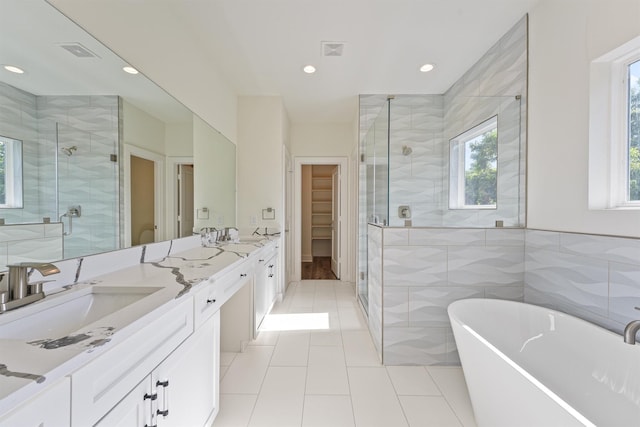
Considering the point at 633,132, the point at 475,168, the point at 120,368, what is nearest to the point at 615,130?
the point at 633,132

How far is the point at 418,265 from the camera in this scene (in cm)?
213

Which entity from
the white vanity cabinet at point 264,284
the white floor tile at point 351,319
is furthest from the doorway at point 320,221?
the white vanity cabinet at point 264,284

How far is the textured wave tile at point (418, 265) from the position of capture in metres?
2.12

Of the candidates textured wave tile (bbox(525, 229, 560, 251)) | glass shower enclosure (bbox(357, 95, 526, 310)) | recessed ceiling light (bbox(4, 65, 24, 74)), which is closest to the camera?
recessed ceiling light (bbox(4, 65, 24, 74))

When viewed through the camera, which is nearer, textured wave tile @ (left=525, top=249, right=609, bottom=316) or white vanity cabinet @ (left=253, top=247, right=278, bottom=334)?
textured wave tile @ (left=525, top=249, right=609, bottom=316)

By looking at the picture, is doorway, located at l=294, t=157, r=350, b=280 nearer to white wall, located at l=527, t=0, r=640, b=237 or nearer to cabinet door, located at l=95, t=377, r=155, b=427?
white wall, located at l=527, t=0, r=640, b=237

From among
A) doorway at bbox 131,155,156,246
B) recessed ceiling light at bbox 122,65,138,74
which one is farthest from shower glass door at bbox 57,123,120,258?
recessed ceiling light at bbox 122,65,138,74

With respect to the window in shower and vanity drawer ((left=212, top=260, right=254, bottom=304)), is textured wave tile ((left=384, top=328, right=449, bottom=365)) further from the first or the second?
the window in shower

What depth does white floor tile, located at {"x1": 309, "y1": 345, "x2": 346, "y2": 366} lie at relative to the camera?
2150 millimetres

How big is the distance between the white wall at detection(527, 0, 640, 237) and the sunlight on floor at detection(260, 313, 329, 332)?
211 cm

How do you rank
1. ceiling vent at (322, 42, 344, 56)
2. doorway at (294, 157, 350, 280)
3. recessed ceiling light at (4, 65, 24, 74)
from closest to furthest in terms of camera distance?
recessed ceiling light at (4, 65, 24, 74), ceiling vent at (322, 42, 344, 56), doorway at (294, 157, 350, 280)

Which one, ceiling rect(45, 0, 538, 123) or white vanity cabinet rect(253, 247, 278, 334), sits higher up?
ceiling rect(45, 0, 538, 123)

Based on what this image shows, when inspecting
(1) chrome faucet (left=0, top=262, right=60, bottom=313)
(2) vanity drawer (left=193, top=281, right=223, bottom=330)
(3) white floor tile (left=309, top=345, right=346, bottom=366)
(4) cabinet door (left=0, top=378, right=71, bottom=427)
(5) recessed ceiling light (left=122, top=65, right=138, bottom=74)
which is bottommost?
(3) white floor tile (left=309, top=345, right=346, bottom=366)

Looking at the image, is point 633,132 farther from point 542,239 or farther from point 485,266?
point 485,266
